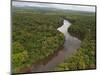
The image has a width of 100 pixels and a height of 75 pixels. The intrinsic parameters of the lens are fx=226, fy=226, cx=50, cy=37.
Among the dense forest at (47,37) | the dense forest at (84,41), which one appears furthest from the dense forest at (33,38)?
the dense forest at (84,41)

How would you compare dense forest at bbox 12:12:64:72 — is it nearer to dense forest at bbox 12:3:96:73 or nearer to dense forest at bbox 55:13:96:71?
dense forest at bbox 12:3:96:73

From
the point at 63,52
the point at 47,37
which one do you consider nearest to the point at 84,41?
the point at 63,52

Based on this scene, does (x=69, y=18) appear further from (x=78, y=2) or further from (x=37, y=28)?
(x=37, y=28)

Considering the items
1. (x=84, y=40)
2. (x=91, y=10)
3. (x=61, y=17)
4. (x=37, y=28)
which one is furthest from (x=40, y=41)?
(x=91, y=10)

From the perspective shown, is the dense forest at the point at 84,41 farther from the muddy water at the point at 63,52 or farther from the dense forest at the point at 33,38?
the dense forest at the point at 33,38

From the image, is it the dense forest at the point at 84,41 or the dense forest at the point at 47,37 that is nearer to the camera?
the dense forest at the point at 47,37

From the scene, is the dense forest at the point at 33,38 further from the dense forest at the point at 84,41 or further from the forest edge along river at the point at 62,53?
the dense forest at the point at 84,41
